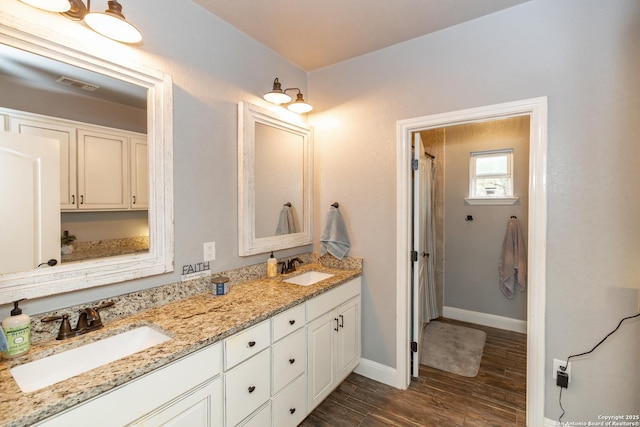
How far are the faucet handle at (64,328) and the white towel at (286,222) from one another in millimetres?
1408

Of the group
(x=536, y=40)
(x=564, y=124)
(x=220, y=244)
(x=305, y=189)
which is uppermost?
(x=536, y=40)

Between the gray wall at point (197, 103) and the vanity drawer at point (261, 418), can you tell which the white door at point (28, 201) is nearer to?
the gray wall at point (197, 103)

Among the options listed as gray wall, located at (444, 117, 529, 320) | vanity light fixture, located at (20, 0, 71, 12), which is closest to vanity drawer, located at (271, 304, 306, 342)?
vanity light fixture, located at (20, 0, 71, 12)

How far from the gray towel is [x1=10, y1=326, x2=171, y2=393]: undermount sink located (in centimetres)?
151

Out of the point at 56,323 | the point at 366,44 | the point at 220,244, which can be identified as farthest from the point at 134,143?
the point at 366,44

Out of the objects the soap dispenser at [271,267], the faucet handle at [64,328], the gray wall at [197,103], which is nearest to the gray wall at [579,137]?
the gray wall at [197,103]

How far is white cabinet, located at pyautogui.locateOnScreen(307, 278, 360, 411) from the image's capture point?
1955 mm

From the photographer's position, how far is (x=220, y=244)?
6.55ft

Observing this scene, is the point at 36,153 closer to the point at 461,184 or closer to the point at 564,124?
the point at 564,124

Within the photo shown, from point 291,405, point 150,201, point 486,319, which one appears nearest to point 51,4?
point 150,201

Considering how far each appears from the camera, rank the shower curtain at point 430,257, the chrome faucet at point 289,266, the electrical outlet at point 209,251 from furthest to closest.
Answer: the shower curtain at point 430,257 → the chrome faucet at point 289,266 → the electrical outlet at point 209,251

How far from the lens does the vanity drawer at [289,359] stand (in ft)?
5.49

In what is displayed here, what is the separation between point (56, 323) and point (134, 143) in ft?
3.04

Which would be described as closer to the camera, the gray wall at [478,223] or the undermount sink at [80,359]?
the undermount sink at [80,359]
